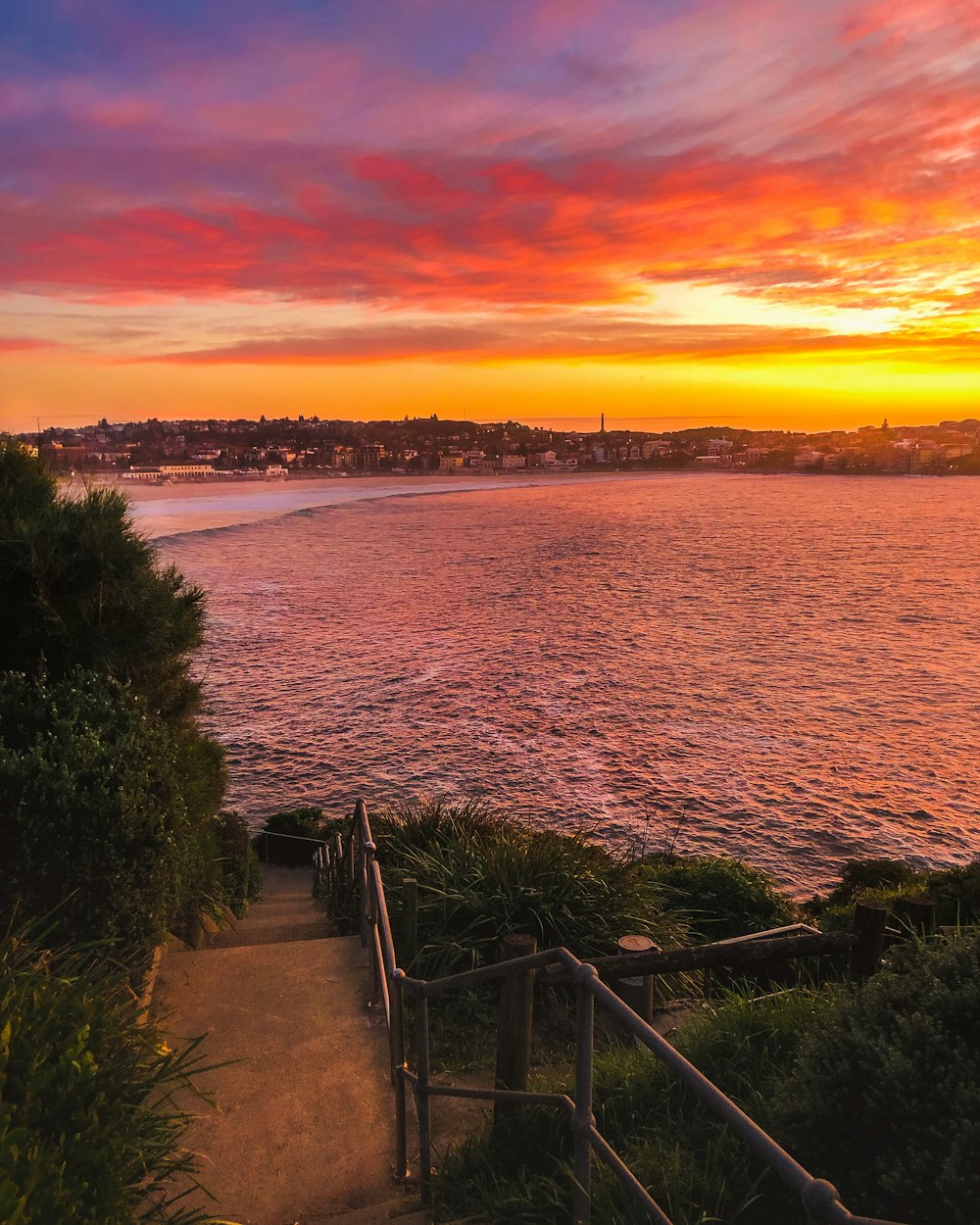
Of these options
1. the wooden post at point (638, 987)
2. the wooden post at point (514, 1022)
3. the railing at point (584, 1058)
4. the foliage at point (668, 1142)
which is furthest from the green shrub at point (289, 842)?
the wooden post at point (514, 1022)

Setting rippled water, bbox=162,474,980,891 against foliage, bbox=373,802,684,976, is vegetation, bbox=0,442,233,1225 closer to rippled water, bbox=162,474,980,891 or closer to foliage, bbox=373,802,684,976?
foliage, bbox=373,802,684,976

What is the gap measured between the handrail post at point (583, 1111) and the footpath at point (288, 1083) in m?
1.02

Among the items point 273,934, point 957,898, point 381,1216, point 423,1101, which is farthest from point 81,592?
point 957,898

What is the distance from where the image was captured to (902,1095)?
296cm

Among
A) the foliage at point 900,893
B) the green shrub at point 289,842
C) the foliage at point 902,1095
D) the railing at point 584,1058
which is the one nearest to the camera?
the railing at point 584,1058

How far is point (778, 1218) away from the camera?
3.22 m

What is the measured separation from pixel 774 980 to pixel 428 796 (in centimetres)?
1457

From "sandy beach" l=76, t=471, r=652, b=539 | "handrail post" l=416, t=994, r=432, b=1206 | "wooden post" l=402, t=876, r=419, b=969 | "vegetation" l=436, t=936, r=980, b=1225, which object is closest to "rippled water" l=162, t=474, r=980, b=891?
"wooden post" l=402, t=876, r=419, b=969

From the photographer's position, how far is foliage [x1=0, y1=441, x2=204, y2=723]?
7.32 metres

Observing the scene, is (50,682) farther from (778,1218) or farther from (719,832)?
(719,832)

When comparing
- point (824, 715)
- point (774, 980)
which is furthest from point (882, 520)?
point (774, 980)

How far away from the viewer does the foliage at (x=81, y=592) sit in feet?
24.0

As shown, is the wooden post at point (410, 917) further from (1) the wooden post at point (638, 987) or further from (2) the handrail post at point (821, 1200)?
(2) the handrail post at point (821, 1200)

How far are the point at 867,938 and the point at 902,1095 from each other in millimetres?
2799
